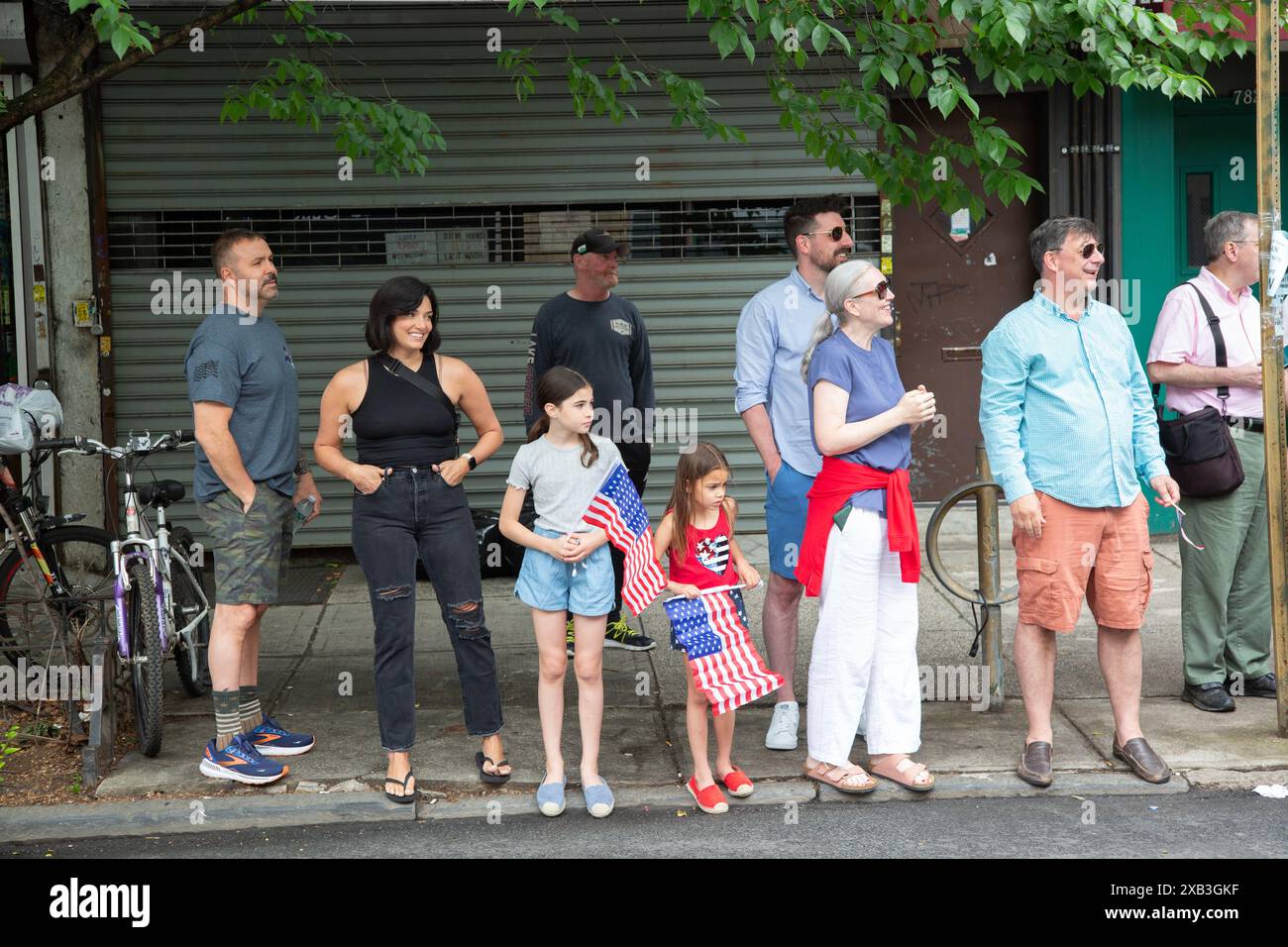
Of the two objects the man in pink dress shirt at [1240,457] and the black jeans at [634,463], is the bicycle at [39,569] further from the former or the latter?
the man in pink dress shirt at [1240,457]

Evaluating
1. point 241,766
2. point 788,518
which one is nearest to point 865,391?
point 788,518

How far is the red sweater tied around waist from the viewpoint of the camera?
5223 mm

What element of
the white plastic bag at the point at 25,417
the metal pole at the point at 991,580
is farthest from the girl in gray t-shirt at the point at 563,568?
the white plastic bag at the point at 25,417

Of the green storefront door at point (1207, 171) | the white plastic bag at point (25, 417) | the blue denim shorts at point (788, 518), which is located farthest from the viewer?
the green storefront door at point (1207, 171)

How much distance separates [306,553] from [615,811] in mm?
5294

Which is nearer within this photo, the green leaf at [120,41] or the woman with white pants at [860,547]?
the green leaf at [120,41]

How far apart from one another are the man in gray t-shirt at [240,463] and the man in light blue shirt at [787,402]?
1.92 meters

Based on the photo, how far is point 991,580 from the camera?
6.40 metres

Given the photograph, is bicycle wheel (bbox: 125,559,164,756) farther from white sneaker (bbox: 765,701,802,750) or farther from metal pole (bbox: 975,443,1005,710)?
metal pole (bbox: 975,443,1005,710)

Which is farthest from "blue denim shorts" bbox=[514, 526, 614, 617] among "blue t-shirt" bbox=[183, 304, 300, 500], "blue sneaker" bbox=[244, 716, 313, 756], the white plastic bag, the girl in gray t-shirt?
the white plastic bag

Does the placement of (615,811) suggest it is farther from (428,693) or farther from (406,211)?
(406,211)

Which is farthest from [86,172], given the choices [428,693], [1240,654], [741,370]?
[1240,654]

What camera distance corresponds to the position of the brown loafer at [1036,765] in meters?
5.41

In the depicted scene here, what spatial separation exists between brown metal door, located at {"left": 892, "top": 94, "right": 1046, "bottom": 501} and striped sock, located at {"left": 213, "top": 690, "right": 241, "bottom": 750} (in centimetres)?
595
